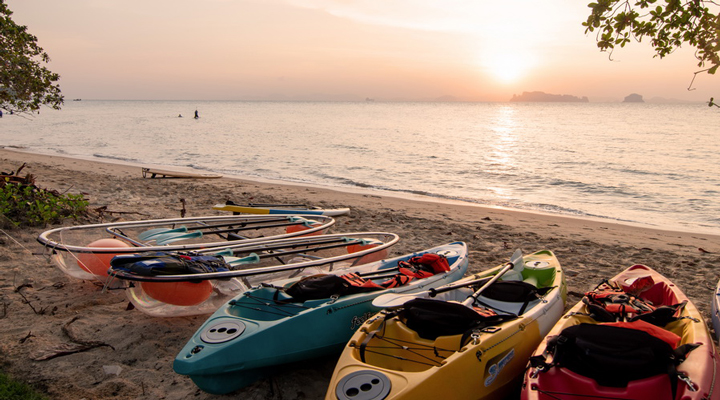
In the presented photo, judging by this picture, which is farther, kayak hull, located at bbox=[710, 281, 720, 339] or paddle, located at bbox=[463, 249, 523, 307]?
kayak hull, located at bbox=[710, 281, 720, 339]

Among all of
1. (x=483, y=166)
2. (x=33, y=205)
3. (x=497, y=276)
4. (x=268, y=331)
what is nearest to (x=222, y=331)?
(x=268, y=331)

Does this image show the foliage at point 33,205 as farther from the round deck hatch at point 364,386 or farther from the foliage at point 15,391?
the round deck hatch at point 364,386

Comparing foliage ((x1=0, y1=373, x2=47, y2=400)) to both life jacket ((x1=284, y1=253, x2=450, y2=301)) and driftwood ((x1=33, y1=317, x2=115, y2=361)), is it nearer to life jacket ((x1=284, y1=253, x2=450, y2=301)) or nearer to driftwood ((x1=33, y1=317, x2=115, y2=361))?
driftwood ((x1=33, y1=317, x2=115, y2=361))

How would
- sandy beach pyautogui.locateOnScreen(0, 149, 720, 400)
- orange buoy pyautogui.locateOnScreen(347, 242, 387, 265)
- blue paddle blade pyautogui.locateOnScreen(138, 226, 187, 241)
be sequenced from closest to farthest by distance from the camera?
sandy beach pyautogui.locateOnScreen(0, 149, 720, 400)
orange buoy pyautogui.locateOnScreen(347, 242, 387, 265)
blue paddle blade pyautogui.locateOnScreen(138, 226, 187, 241)

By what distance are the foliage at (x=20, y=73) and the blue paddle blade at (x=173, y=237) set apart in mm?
3969

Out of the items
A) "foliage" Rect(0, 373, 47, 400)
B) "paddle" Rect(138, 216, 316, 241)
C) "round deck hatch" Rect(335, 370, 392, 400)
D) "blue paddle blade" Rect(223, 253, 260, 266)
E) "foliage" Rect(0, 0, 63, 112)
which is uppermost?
"foliage" Rect(0, 0, 63, 112)

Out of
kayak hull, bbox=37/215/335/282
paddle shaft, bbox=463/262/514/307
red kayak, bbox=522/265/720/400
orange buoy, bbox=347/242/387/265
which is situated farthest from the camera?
orange buoy, bbox=347/242/387/265

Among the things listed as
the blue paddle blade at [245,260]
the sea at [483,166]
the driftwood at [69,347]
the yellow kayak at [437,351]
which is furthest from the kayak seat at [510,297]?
the sea at [483,166]

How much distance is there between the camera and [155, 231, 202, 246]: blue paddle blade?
244 inches

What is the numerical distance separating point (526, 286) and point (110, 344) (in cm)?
392

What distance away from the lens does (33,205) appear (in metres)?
6.88

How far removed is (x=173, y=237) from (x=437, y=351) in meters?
4.35

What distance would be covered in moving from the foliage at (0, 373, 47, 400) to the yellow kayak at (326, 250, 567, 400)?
2.14 m

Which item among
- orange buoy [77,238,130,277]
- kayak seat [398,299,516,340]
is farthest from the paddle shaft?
orange buoy [77,238,130,277]
